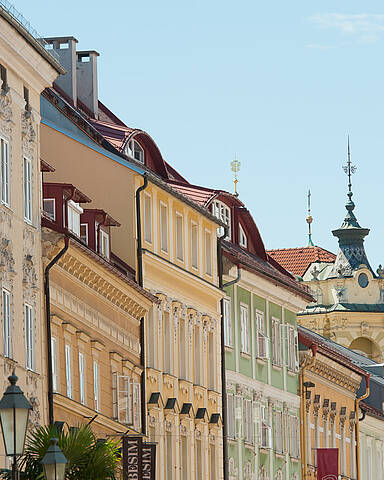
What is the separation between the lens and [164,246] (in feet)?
173

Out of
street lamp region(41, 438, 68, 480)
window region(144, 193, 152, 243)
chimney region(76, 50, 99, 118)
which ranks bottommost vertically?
street lamp region(41, 438, 68, 480)

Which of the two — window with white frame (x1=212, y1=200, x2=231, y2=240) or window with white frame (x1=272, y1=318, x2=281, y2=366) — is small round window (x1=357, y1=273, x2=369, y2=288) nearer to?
window with white frame (x1=272, y1=318, x2=281, y2=366)

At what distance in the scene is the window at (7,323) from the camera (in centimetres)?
3600

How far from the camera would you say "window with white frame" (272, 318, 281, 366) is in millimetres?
64425

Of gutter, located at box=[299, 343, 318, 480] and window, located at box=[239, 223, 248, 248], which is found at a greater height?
window, located at box=[239, 223, 248, 248]

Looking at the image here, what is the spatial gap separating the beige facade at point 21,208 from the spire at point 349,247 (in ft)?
251

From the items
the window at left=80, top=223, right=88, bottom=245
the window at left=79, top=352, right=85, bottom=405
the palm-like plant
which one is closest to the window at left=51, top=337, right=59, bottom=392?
the window at left=79, top=352, right=85, bottom=405

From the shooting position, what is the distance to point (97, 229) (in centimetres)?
4612

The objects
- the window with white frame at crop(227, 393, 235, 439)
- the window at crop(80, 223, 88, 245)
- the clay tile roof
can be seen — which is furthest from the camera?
the clay tile roof

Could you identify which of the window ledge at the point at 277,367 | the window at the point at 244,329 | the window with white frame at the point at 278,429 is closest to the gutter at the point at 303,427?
the window with white frame at the point at 278,429

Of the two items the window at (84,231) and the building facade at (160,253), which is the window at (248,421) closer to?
the building facade at (160,253)

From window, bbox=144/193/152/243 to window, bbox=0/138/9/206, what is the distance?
14189mm

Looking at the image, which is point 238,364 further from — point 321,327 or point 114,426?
point 321,327

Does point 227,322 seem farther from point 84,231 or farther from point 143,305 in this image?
point 84,231
